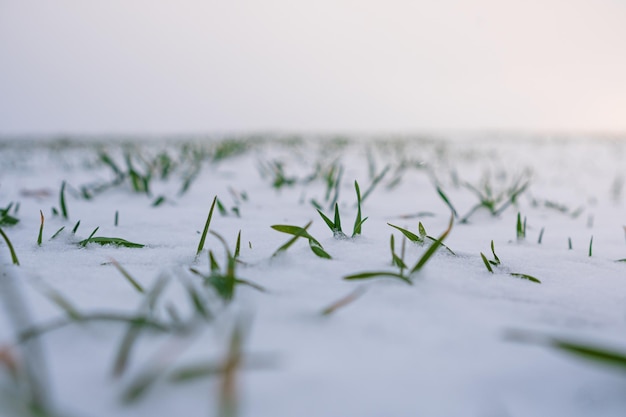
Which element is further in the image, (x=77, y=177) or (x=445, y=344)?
(x=77, y=177)

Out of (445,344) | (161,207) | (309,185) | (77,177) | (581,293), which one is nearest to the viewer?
(445,344)

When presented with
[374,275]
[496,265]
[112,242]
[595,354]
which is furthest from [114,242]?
[595,354]

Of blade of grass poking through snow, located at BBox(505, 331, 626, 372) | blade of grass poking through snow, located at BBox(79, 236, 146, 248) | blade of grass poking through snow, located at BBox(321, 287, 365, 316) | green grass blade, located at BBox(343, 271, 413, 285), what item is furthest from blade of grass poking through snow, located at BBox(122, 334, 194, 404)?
blade of grass poking through snow, located at BBox(79, 236, 146, 248)

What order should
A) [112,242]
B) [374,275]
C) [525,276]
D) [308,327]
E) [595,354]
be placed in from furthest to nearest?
[112,242] < [525,276] < [374,275] < [308,327] < [595,354]

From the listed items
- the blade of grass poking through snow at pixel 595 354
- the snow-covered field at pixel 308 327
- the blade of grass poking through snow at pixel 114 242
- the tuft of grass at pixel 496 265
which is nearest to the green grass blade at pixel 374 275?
the snow-covered field at pixel 308 327

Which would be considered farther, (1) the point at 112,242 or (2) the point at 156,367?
(1) the point at 112,242

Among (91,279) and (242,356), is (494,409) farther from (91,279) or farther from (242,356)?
(91,279)

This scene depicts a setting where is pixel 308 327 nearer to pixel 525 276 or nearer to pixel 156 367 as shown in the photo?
pixel 156 367

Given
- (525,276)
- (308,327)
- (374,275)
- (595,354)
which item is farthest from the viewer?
(525,276)

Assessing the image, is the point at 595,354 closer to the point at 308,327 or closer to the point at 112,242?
the point at 308,327

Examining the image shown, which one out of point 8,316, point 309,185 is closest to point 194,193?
point 309,185

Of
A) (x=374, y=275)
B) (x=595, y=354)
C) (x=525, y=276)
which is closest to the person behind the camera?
(x=595, y=354)
